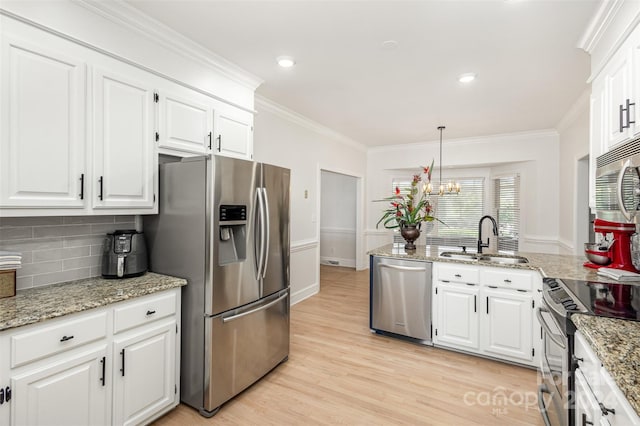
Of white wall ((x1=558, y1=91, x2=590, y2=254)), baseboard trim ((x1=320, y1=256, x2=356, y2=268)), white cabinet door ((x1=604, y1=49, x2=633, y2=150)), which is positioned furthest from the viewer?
baseboard trim ((x1=320, y1=256, x2=356, y2=268))

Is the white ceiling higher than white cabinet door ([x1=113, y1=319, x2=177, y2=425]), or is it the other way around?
the white ceiling

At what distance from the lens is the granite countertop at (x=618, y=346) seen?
2.94 feet

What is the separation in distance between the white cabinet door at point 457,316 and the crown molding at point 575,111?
255 cm

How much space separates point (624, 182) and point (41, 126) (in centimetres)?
305

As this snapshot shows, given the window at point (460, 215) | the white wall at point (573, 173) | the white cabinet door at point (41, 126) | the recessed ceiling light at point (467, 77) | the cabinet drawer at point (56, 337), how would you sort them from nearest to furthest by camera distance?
1. the cabinet drawer at point (56, 337)
2. the white cabinet door at point (41, 126)
3. the recessed ceiling light at point (467, 77)
4. the white wall at point (573, 173)
5. the window at point (460, 215)

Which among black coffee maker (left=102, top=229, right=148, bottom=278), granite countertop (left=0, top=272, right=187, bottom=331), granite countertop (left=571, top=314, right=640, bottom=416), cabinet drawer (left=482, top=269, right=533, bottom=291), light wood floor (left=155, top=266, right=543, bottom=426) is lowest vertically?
light wood floor (left=155, top=266, right=543, bottom=426)

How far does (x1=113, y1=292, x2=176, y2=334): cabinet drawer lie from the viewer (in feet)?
6.00

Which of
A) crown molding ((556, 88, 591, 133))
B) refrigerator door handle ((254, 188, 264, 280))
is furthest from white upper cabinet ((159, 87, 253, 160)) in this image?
crown molding ((556, 88, 591, 133))

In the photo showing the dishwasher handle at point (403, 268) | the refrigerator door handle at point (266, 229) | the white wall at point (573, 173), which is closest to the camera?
the refrigerator door handle at point (266, 229)

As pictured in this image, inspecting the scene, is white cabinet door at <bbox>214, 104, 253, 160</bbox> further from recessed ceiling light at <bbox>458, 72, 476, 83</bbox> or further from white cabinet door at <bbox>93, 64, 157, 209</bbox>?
recessed ceiling light at <bbox>458, 72, 476, 83</bbox>

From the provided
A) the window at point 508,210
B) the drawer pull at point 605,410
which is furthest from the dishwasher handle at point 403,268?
the window at point 508,210

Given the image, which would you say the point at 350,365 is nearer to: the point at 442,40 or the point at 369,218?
the point at 442,40

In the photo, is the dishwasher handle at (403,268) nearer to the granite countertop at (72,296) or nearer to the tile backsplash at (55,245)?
the granite countertop at (72,296)

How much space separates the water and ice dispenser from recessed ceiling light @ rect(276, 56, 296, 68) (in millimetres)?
1365
